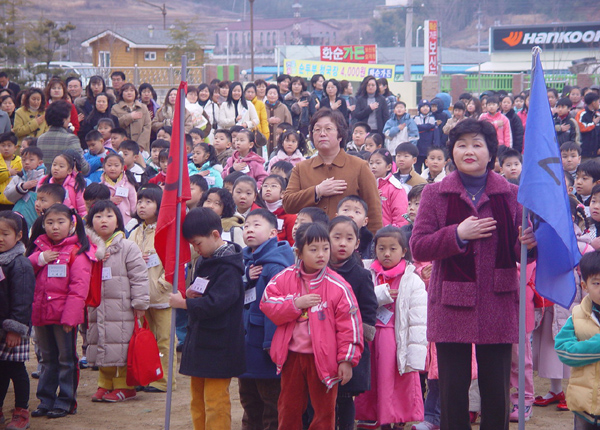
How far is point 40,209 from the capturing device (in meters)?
6.67

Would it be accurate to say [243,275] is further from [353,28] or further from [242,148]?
[353,28]

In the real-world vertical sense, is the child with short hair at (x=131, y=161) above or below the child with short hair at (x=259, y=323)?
above

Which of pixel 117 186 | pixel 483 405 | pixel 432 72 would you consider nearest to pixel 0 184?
pixel 117 186

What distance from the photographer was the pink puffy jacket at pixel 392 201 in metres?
6.88

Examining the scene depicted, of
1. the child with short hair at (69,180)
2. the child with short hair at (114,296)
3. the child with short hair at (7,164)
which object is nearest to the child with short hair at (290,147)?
the child with short hair at (69,180)

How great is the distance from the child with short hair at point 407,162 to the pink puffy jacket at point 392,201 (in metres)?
0.81

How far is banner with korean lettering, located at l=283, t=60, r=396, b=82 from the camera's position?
106 feet

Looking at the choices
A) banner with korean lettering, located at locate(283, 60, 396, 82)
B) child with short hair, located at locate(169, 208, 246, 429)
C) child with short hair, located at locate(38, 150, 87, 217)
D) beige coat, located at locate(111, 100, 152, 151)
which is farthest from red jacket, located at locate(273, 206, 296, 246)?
banner with korean lettering, located at locate(283, 60, 396, 82)

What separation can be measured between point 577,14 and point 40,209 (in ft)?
246

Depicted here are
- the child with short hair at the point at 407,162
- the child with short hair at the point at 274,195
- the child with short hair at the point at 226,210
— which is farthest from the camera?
the child with short hair at the point at 407,162

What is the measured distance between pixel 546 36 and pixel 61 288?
48.2m

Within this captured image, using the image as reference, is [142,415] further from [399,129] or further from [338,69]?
[338,69]

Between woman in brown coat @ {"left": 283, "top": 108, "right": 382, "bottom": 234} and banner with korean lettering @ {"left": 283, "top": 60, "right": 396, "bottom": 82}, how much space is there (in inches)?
1072

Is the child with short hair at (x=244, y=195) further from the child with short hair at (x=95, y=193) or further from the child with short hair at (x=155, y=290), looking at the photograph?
the child with short hair at (x=95, y=193)
